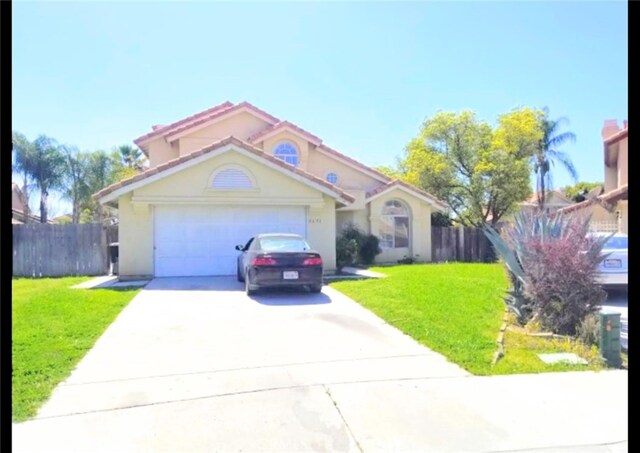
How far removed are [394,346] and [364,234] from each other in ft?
43.8

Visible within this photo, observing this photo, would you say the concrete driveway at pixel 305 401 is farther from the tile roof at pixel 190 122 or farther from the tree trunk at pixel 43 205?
the tree trunk at pixel 43 205

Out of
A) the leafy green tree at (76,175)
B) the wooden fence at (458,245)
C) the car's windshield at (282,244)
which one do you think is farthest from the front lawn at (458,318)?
the leafy green tree at (76,175)

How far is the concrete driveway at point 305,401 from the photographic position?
3697mm

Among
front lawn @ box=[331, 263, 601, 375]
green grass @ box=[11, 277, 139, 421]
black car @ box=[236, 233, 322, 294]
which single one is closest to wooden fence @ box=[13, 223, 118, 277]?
green grass @ box=[11, 277, 139, 421]

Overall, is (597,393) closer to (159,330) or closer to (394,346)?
(394,346)

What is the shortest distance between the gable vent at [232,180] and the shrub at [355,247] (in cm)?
502

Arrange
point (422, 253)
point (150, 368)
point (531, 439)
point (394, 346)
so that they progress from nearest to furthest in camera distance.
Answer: point (531, 439) < point (150, 368) < point (394, 346) < point (422, 253)

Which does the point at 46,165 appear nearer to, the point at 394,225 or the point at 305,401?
the point at 394,225

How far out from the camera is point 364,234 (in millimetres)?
19781

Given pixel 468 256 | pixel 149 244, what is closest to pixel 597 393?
pixel 149 244

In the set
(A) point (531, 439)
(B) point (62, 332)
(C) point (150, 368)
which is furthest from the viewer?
(B) point (62, 332)

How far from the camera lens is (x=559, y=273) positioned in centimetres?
711

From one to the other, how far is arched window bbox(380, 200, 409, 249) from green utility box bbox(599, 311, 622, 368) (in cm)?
1524

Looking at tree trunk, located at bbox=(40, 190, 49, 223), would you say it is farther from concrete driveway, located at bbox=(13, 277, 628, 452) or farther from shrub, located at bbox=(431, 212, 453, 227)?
concrete driveway, located at bbox=(13, 277, 628, 452)
